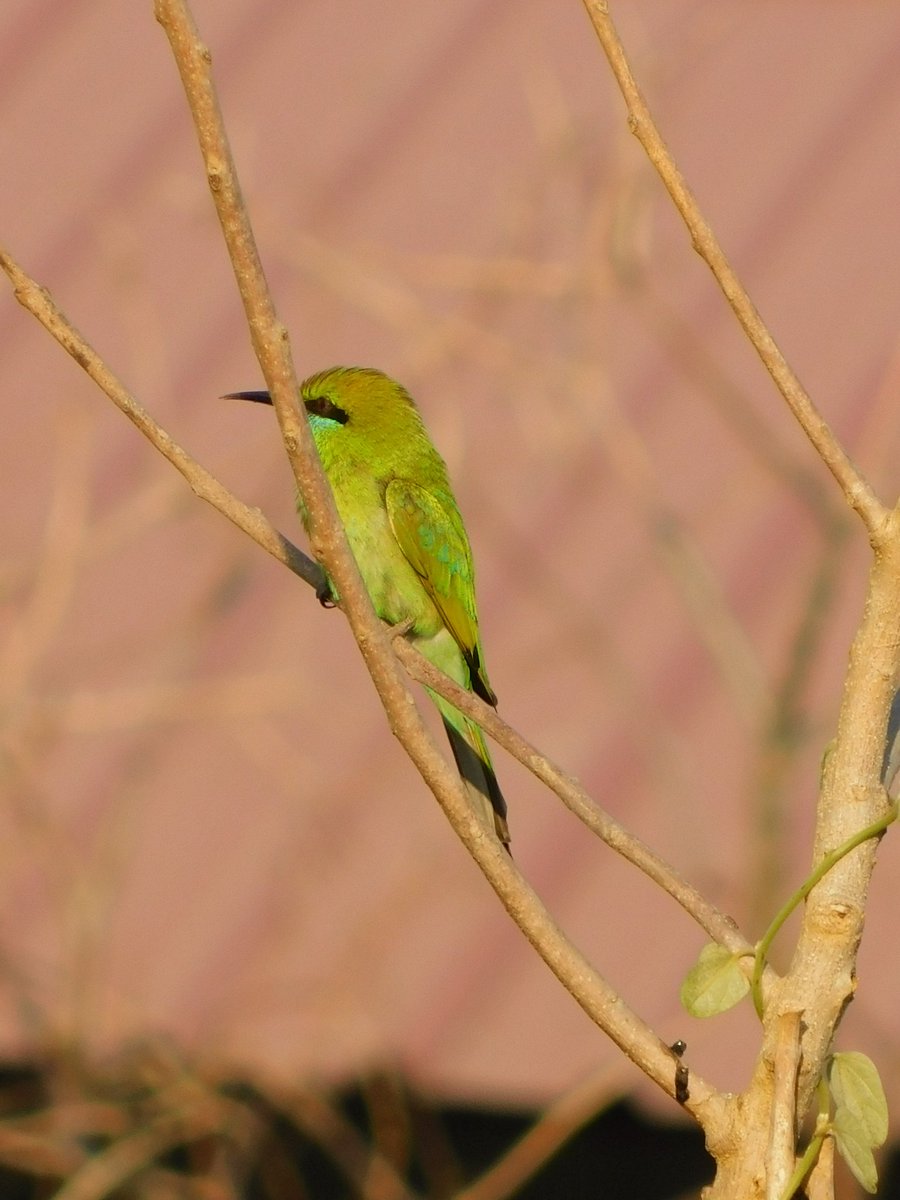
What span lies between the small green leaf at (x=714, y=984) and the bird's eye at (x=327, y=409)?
2131 millimetres

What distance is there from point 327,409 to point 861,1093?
7.40 feet

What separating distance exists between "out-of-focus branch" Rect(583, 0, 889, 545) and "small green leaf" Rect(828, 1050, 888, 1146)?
→ 365 millimetres

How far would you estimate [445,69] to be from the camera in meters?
4.41

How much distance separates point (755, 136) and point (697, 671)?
1.49m

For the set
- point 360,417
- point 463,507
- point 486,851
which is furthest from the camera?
point 463,507

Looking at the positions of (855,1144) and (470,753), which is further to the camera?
(470,753)

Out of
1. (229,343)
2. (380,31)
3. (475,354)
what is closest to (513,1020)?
(475,354)

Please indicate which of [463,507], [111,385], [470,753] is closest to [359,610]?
[111,385]

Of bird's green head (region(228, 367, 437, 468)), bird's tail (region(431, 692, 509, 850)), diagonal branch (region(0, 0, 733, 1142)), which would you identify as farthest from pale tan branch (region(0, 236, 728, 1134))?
bird's green head (region(228, 367, 437, 468))

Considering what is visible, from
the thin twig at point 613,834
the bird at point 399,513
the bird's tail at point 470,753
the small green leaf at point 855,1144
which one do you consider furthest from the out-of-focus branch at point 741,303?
the bird at point 399,513

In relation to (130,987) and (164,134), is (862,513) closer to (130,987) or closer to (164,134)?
(130,987)

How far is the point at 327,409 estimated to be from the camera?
10.7 ft

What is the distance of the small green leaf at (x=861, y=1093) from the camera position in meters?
1.16

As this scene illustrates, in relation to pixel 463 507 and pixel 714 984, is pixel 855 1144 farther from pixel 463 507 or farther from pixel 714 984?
pixel 463 507
